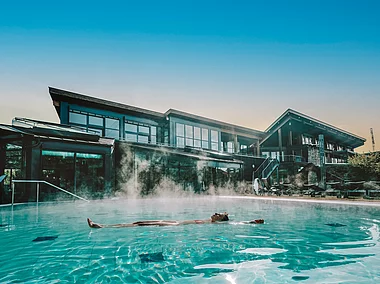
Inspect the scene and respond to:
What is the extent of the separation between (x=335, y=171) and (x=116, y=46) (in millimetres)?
23199

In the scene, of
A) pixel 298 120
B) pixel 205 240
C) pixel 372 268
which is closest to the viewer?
pixel 372 268

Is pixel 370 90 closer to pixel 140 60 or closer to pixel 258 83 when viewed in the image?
pixel 258 83

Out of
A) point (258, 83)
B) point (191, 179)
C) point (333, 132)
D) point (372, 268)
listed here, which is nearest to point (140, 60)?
point (258, 83)

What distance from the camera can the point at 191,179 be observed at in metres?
21.9

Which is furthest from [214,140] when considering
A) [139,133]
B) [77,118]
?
[77,118]

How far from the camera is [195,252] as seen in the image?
5328 millimetres

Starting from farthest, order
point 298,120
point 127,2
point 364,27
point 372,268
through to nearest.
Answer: point 298,120, point 364,27, point 127,2, point 372,268

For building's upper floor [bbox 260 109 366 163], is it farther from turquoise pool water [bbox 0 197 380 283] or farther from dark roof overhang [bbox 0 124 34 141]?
dark roof overhang [bbox 0 124 34 141]

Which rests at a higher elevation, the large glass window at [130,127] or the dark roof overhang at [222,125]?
the dark roof overhang at [222,125]

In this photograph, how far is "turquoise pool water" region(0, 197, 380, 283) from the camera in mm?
4016

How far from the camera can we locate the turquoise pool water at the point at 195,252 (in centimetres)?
402

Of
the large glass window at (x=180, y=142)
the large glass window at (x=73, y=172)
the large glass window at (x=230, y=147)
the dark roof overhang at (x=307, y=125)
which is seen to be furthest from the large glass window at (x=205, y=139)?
the large glass window at (x=73, y=172)

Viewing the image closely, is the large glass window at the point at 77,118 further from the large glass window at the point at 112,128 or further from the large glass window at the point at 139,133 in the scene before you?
the large glass window at the point at 139,133

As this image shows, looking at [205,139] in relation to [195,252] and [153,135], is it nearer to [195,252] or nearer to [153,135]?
[153,135]
